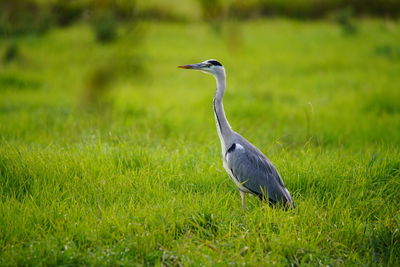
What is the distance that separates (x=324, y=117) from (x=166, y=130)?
9.68 ft

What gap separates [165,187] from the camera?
4.19 meters

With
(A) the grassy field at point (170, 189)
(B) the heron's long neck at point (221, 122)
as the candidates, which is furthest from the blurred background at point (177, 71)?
(B) the heron's long neck at point (221, 122)

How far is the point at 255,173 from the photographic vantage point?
4.07 metres

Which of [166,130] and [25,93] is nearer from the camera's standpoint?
[166,130]

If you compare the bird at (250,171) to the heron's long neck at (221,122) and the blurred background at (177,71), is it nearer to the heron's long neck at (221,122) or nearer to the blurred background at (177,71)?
the heron's long neck at (221,122)

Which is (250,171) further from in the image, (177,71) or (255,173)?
(177,71)

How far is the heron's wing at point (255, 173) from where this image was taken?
3963 millimetres

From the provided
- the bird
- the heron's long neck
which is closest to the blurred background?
the heron's long neck

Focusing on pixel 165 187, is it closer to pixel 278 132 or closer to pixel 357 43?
pixel 278 132

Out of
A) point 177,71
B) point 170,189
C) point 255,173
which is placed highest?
point 255,173

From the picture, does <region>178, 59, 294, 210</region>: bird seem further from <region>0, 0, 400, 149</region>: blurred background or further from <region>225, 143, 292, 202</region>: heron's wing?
<region>0, 0, 400, 149</region>: blurred background

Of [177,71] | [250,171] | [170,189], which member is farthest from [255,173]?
[177,71]

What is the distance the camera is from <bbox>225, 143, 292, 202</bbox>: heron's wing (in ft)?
13.0

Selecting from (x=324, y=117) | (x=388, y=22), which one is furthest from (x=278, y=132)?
(x=388, y=22)
